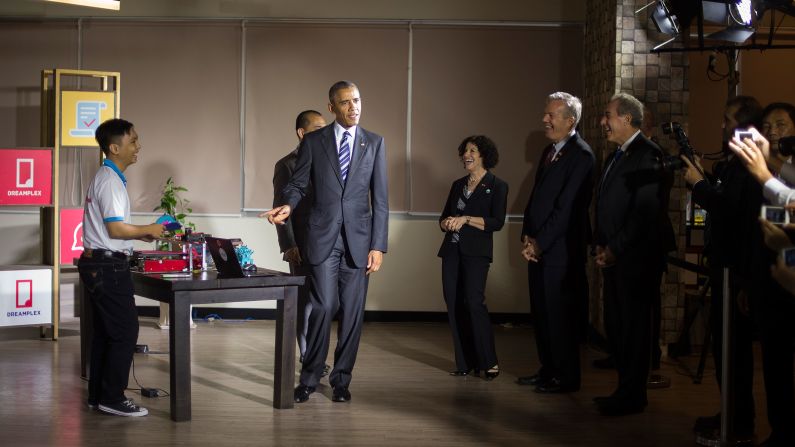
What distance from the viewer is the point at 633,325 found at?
16.8ft

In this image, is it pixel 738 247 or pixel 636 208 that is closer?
pixel 738 247

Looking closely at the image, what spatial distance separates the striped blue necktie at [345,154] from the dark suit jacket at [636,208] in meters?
1.45

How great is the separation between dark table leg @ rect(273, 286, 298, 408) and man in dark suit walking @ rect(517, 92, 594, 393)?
1518 mm

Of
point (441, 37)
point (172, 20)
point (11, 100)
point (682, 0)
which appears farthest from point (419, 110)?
point (11, 100)

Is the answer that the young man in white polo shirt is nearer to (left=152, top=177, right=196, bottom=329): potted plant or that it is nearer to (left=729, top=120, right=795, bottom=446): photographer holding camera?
(left=152, top=177, right=196, bottom=329): potted plant

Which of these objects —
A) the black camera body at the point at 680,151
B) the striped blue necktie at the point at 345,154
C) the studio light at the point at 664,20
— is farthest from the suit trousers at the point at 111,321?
the studio light at the point at 664,20

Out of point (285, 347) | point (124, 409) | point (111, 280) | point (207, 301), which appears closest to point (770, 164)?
point (285, 347)

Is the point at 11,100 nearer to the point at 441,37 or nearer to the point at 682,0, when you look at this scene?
the point at 441,37

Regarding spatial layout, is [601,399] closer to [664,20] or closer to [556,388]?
[556,388]

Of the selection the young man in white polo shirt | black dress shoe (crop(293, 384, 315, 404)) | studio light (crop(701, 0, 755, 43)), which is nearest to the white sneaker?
the young man in white polo shirt

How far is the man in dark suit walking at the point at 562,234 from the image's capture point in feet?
18.5

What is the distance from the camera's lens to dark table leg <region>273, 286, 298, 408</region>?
510cm

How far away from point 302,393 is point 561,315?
160 centimetres

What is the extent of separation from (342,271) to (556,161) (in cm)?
145
